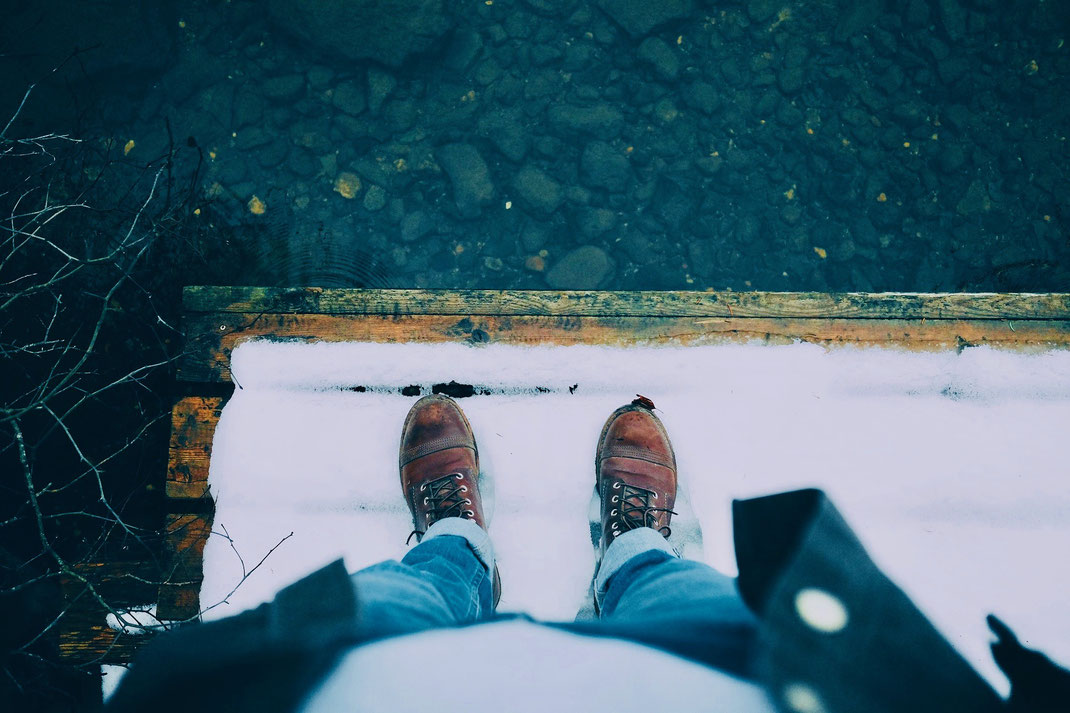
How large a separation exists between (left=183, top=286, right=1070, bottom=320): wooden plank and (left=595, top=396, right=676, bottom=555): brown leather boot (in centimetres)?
26

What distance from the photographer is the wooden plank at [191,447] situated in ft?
4.84

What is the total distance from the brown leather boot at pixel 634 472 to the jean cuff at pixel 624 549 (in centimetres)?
4

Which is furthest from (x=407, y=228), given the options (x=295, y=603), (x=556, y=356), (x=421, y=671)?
(x=421, y=671)

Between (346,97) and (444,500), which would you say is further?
(346,97)

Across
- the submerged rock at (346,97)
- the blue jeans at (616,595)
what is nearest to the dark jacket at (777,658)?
the blue jeans at (616,595)

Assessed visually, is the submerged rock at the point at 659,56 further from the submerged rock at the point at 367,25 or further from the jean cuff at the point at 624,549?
the jean cuff at the point at 624,549

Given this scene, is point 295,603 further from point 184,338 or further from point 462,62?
point 462,62

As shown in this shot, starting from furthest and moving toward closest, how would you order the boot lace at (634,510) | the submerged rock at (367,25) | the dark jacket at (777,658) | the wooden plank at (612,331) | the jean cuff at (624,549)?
1. the submerged rock at (367,25)
2. the wooden plank at (612,331)
3. the boot lace at (634,510)
4. the jean cuff at (624,549)
5. the dark jacket at (777,658)

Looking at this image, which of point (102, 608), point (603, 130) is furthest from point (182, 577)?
point (603, 130)

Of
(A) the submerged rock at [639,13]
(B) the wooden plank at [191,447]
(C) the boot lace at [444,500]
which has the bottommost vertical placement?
(C) the boot lace at [444,500]

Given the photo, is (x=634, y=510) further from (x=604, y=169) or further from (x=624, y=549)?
(x=604, y=169)

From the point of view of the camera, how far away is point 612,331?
5.07ft

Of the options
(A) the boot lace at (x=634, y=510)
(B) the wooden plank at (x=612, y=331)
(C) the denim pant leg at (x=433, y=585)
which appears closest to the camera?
(C) the denim pant leg at (x=433, y=585)

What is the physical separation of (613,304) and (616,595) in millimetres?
702
